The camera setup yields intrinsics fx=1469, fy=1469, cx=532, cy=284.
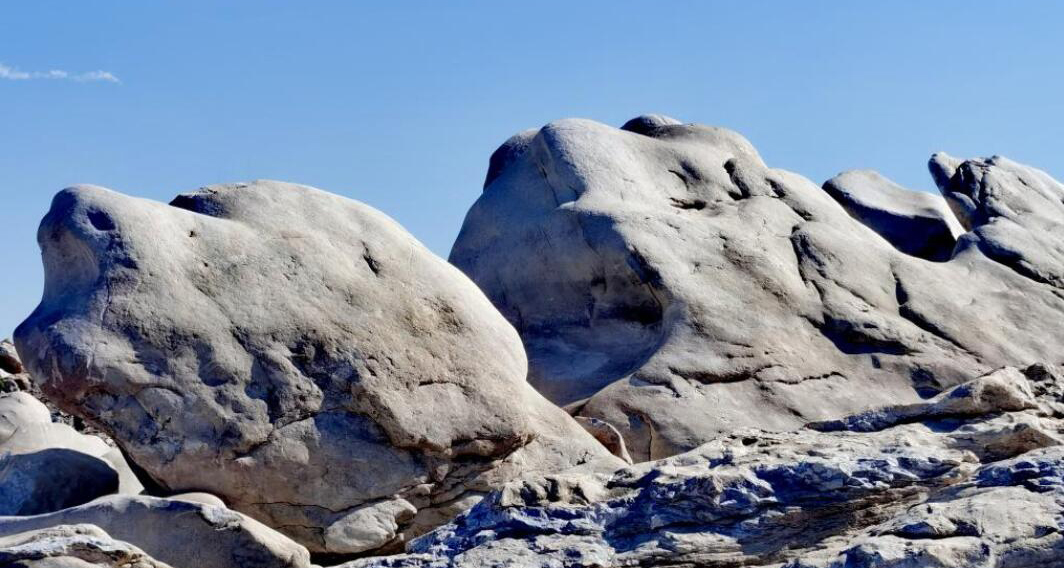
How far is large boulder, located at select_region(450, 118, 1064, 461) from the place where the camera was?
10.1m

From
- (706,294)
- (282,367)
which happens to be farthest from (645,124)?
(282,367)

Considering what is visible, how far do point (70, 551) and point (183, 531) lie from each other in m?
1.44

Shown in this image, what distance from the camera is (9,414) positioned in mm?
10148

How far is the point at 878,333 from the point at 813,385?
0.89 m

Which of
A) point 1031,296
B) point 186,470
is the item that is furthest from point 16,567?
point 1031,296

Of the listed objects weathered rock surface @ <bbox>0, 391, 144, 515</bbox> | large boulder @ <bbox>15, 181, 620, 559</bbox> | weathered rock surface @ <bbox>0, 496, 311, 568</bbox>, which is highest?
large boulder @ <bbox>15, 181, 620, 559</bbox>

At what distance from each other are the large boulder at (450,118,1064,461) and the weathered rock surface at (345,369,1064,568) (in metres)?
3.91

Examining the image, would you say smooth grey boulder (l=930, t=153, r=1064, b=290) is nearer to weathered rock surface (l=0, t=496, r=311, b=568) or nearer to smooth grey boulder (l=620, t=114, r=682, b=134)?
smooth grey boulder (l=620, t=114, r=682, b=134)

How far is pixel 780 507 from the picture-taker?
17.2ft

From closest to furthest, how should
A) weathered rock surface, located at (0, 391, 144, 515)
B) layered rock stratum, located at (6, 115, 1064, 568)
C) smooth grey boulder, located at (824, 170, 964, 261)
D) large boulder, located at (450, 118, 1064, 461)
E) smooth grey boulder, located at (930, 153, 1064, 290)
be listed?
layered rock stratum, located at (6, 115, 1064, 568) → weathered rock surface, located at (0, 391, 144, 515) → large boulder, located at (450, 118, 1064, 461) → smooth grey boulder, located at (930, 153, 1064, 290) → smooth grey boulder, located at (824, 170, 964, 261)

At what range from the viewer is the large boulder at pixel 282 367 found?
301 inches

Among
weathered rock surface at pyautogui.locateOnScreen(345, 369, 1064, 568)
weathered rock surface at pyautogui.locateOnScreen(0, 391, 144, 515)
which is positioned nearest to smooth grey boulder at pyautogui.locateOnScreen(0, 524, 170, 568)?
weathered rock surface at pyautogui.locateOnScreen(345, 369, 1064, 568)

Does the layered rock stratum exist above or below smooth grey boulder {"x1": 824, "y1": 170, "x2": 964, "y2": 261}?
below

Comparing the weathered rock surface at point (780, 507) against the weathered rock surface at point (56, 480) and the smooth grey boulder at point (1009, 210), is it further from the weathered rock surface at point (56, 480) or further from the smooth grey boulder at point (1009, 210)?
the smooth grey boulder at point (1009, 210)
